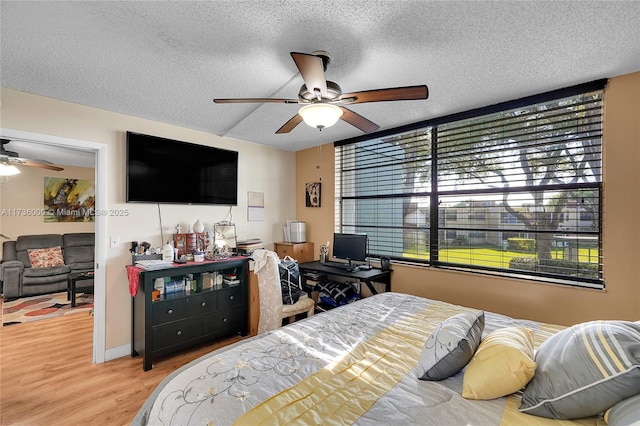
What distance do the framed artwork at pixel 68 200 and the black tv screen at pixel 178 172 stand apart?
13.1ft

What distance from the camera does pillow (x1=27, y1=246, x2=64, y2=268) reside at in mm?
4762

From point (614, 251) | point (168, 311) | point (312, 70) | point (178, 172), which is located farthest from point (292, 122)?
point (614, 251)

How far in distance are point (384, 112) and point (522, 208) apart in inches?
62.3

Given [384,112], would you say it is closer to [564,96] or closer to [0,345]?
[564,96]

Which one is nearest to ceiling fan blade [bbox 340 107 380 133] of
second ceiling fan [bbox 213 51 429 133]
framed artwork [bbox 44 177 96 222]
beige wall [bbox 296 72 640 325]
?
second ceiling fan [bbox 213 51 429 133]

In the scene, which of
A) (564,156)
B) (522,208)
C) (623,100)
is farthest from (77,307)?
(623,100)

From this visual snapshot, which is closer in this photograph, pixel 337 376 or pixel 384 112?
pixel 337 376

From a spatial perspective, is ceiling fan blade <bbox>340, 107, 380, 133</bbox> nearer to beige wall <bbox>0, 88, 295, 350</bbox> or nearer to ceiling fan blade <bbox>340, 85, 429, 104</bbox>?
ceiling fan blade <bbox>340, 85, 429, 104</bbox>

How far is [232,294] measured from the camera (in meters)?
3.24

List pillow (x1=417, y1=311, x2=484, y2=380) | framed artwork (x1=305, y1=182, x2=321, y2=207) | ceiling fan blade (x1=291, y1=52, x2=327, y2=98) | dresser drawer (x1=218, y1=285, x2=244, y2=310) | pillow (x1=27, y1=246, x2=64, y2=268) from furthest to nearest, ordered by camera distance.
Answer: pillow (x1=27, y1=246, x2=64, y2=268) → framed artwork (x1=305, y1=182, x2=321, y2=207) → dresser drawer (x1=218, y1=285, x2=244, y2=310) → ceiling fan blade (x1=291, y1=52, x2=327, y2=98) → pillow (x1=417, y1=311, x2=484, y2=380)

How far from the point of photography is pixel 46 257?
16.0 ft

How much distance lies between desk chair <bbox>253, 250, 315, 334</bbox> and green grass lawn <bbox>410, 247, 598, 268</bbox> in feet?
5.61

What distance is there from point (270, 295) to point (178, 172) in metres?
1.73

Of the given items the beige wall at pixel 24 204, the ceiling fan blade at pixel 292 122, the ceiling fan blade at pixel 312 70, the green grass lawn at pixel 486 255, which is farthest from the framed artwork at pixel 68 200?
the green grass lawn at pixel 486 255
